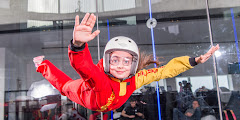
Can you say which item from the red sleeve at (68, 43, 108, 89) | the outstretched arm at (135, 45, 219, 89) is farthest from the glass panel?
the red sleeve at (68, 43, 108, 89)

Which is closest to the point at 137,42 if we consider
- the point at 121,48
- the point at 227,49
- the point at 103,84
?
the point at 227,49

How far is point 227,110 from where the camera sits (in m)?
2.46

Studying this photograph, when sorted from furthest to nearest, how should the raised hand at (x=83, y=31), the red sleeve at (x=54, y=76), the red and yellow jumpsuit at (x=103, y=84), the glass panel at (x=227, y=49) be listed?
1. the glass panel at (x=227, y=49)
2. the red sleeve at (x=54, y=76)
3. the red and yellow jumpsuit at (x=103, y=84)
4. the raised hand at (x=83, y=31)

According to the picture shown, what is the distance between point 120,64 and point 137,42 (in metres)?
1.42

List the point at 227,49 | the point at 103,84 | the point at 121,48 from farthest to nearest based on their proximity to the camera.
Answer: the point at 227,49 < the point at 121,48 < the point at 103,84

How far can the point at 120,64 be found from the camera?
49.1 inches

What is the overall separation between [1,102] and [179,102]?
2633 mm

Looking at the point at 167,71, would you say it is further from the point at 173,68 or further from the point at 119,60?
the point at 119,60

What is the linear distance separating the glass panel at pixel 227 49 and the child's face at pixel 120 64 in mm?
1842

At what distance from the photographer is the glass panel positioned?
246 centimetres

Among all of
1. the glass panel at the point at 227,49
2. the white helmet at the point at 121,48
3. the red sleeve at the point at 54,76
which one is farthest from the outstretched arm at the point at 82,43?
the glass panel at the point at 227,49

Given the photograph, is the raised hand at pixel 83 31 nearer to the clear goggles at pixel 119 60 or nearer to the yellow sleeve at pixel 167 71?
the clear goggles at pixel 119 60

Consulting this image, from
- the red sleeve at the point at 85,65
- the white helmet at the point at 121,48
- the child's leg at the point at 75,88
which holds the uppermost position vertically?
the white helmet at the point at 121,48

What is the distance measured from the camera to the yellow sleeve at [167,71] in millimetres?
1283
